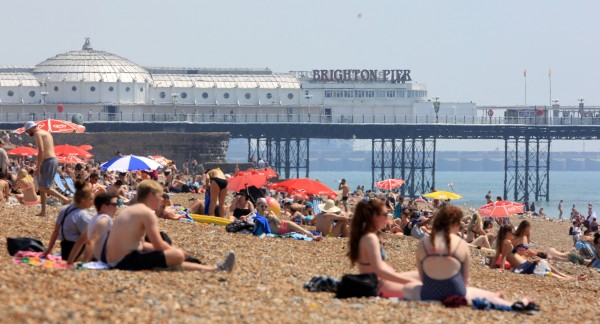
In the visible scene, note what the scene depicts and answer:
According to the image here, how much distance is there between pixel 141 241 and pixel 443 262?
2.46m

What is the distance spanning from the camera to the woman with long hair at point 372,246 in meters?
10.0

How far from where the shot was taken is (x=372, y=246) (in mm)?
10055

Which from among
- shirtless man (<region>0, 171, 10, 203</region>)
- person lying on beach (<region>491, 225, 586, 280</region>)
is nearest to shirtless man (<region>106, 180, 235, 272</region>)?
person lying on beach (<region>491, 225, 586, 280</region>)

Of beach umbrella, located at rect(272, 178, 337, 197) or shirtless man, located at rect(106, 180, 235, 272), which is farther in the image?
beach umbrella, located at rect(272, 178, 337, 197)

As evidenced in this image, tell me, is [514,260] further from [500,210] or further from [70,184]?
[70,184]

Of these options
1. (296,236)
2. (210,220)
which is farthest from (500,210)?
(296,236)

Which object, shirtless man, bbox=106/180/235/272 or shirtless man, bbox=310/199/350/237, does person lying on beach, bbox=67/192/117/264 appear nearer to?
shirtless man, bbox=106/180/235/272

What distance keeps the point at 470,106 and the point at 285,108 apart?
11299mm

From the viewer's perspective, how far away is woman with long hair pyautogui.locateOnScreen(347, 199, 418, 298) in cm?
1003

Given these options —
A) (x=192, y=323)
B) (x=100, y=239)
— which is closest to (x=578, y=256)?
(x=100, y=239)

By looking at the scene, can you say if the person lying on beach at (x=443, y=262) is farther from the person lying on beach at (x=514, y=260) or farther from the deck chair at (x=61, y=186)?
the deck chair at (x=61, y=186)

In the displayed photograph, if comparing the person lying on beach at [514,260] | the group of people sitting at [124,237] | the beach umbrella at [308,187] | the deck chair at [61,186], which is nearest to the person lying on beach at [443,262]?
the group of people sitting at [124,237]

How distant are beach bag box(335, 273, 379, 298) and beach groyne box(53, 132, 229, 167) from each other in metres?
41.9

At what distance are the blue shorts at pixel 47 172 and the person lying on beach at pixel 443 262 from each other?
20.6ft
